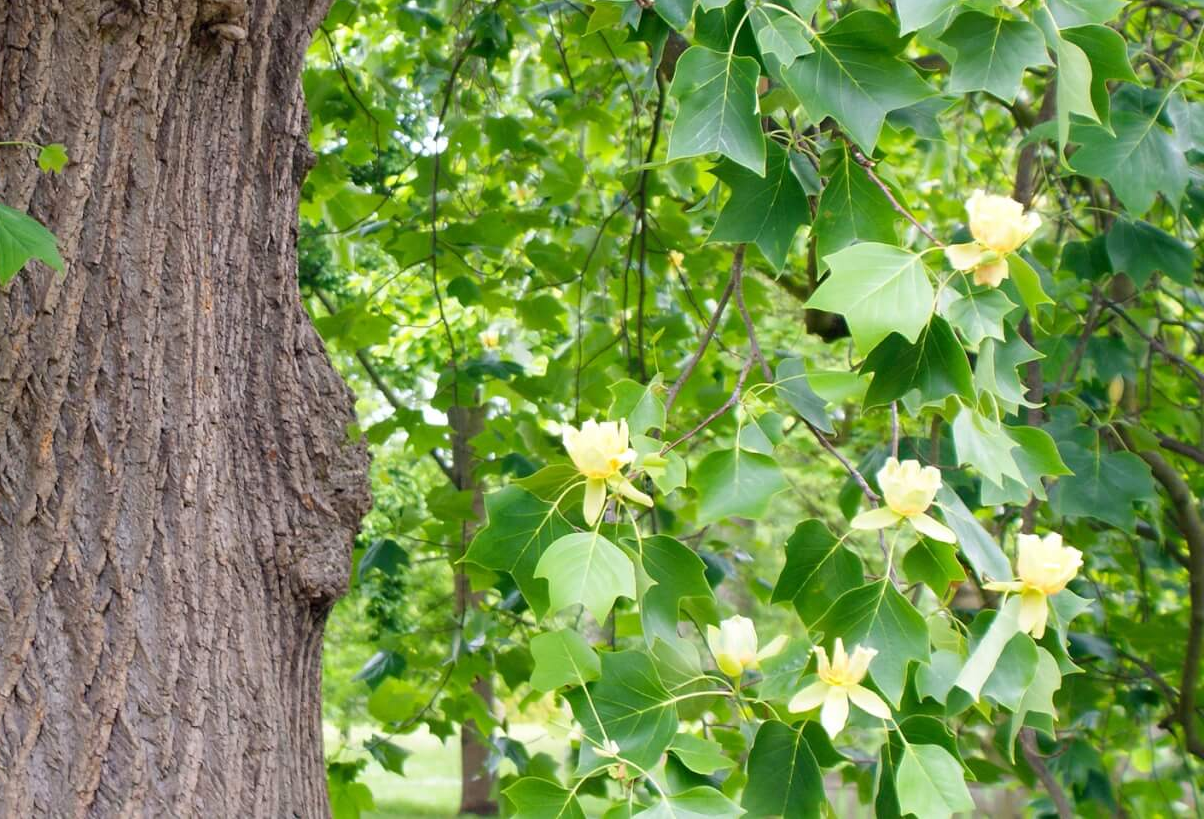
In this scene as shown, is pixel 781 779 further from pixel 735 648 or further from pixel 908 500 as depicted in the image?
pixel 908 500

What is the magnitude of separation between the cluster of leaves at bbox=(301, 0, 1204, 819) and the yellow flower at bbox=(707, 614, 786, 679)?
A: 0.03 metres

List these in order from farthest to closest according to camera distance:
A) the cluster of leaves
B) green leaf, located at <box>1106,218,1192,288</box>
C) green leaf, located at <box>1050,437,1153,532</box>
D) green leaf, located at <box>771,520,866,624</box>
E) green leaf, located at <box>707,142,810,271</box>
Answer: green leaf, located at <box>1106,218,1192,288</box>
green leaf, located at <box>1050,437,1153,532</box>
green leaf, located at <box>707,142,810,271</box>
green leaf, located at <box>771,520,866,624</box>
the cluster of leaves

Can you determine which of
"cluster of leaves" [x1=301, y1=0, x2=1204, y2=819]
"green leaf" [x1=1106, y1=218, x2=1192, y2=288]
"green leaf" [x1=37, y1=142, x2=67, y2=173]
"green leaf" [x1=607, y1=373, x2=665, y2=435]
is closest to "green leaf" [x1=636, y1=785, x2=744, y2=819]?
"cluster of leaves" [x1=301, y1=0, x2=1204, y2=819]

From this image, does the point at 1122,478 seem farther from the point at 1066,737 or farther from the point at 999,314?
the point at 999,314

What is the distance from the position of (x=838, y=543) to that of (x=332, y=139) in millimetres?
3271

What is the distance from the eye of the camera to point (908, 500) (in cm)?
108

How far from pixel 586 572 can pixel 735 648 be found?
0.23 metres

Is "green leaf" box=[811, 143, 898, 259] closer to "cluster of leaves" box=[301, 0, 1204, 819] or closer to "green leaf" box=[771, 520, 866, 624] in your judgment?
"cluster of leaves" box=[301, 0, 1204, 819]

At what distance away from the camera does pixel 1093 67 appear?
4.32 feet

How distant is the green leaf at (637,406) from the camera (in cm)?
128

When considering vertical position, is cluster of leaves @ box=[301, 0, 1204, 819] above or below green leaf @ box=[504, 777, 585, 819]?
above

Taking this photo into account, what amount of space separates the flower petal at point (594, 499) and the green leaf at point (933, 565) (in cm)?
33

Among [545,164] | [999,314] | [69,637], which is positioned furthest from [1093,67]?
[545,164]

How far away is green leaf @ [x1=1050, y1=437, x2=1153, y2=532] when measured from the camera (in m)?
2.38
